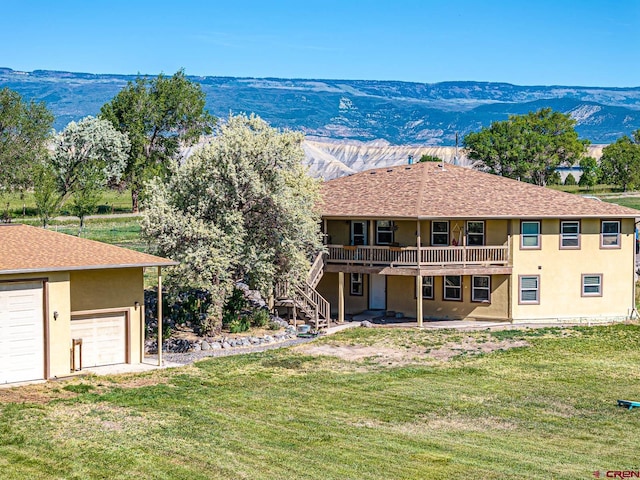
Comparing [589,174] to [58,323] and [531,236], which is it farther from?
[58,323]

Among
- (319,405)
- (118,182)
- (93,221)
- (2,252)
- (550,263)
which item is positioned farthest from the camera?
(118,182)

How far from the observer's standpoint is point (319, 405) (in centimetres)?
2120

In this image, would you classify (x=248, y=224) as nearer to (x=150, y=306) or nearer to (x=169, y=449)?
(x=150, y=306)

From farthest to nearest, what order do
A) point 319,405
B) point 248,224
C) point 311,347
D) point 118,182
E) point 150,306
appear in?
point 118,182
point 150,306
point 248,224
point 311,347
point 319,405

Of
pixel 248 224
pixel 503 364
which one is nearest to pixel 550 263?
pixel 503 364

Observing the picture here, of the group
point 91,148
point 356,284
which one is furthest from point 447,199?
point 91,148

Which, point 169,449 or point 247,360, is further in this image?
point 247,360

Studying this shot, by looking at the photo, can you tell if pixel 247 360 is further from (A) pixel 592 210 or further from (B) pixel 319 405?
(A) pixel 592 210

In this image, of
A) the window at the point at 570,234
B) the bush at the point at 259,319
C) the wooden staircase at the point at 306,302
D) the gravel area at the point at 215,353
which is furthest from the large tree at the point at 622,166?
the gravel area at the point at 215,353

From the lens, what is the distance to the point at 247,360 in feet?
89.5

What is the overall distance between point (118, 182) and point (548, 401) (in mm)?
62376

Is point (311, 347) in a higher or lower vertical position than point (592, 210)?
lower

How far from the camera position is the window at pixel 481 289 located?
1420 inches

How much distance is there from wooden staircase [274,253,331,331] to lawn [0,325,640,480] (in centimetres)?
440
